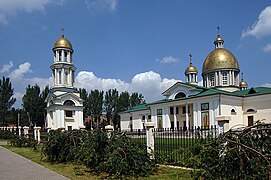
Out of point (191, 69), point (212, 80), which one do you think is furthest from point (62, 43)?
point (212, 80)

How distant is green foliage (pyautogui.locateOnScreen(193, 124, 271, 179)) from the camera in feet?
13.9

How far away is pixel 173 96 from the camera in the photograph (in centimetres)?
3712

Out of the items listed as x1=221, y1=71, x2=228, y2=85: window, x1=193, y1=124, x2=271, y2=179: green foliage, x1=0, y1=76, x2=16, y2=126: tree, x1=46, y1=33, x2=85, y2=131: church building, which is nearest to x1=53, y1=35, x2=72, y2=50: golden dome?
x1=46, y1=33, x2=85, y2=131: church building

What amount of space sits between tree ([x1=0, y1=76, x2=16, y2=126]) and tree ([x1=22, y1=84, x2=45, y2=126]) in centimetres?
286

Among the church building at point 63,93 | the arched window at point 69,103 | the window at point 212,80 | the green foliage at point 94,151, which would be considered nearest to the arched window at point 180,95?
the window at point 212,80

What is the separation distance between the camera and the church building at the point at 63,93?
41.8 meters

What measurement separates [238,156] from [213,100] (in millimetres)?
27408

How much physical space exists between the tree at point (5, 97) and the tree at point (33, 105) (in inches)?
113

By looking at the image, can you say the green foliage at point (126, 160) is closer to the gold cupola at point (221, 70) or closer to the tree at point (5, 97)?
the gold cupola at point (221, 70)

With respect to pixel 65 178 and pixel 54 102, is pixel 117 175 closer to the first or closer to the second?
pixel 65 178

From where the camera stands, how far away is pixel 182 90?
118 feet

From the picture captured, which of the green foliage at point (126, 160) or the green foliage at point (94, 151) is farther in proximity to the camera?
the green foliage at point (94, 151)

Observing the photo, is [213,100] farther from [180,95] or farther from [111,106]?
[111,106]

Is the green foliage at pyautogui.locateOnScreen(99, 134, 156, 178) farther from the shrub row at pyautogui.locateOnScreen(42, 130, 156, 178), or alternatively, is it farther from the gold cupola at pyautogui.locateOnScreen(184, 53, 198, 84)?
the gold cupola at pyautogui.locateOnScreen(184, 53, 198, 84)
